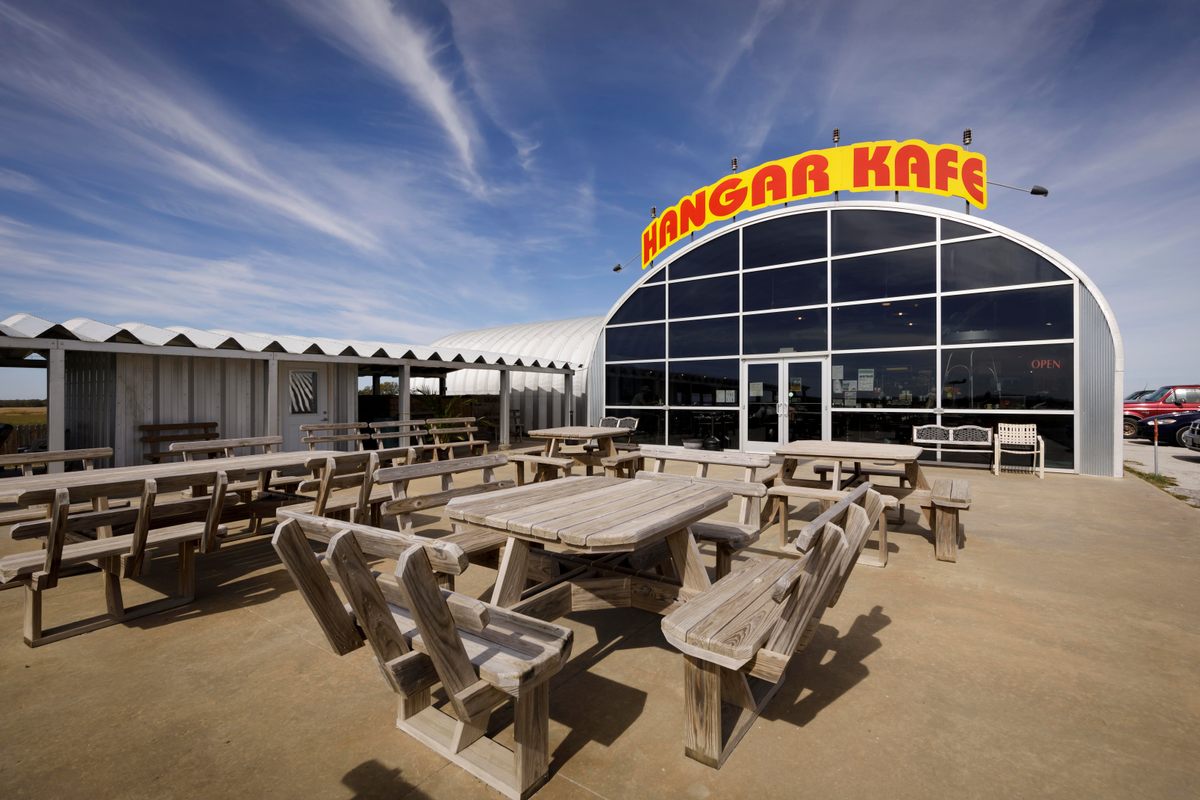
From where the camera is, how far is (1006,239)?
9.59 metres

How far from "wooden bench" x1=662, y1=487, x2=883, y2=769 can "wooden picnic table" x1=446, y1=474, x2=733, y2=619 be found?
1.25 feet

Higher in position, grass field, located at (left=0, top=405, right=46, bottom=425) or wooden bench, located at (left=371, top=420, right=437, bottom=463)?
grass field, located at (left=0, top=405, right=46, bottom=425)

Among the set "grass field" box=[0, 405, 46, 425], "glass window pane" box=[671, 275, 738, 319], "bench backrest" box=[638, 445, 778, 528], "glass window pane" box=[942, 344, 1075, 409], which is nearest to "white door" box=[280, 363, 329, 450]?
"grass field" box=[0, 405, 46, 425]

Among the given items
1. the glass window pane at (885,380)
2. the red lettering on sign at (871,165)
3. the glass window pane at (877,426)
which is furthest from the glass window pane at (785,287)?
the glass window pane at (877,426)

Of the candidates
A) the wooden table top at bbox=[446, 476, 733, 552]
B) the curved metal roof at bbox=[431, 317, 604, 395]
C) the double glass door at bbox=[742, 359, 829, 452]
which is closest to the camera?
the wooden table top at bbox=[446, 476, 733, 552]

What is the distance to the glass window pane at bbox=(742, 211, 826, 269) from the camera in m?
11.3

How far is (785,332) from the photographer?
11617 mm

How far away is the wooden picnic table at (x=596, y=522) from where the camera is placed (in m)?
2.09

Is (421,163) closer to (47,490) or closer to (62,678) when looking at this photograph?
(47,490)

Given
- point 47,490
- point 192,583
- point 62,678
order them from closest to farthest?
point 62,678 < point 47,490 < point 192,583

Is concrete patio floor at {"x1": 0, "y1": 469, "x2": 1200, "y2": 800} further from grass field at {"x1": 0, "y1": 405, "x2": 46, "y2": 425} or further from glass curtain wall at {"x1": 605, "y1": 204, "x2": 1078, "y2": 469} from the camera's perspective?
grass field at {"x1": 0, "y1": 405, "x2": 46, "y2": 425}

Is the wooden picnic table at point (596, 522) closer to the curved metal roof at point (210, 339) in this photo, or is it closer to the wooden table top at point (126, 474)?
the wooden table top at point (126, 474)

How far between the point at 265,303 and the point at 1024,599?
33034mm

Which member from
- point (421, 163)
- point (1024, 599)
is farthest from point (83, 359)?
point (1024, 599)
